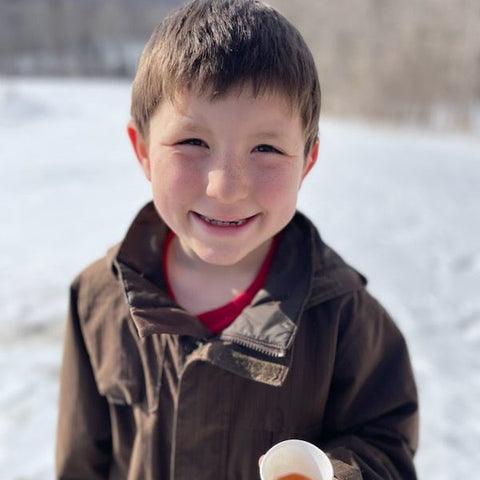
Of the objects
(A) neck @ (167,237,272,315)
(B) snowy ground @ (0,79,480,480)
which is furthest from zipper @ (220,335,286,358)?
(B) snowy ground @ (0,79,480,480)

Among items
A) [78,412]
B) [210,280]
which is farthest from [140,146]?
[78,412]

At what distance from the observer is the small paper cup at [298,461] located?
0.73 meters

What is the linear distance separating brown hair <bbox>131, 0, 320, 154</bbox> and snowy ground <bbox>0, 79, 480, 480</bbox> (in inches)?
56.9

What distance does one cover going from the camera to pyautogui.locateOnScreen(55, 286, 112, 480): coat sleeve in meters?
1.12

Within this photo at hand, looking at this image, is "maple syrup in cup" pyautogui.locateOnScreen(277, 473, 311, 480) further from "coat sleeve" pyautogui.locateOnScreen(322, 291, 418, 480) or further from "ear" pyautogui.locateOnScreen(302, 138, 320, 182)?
"ear" pyautogui.locateOnScreen(302, 138, 320, 182)

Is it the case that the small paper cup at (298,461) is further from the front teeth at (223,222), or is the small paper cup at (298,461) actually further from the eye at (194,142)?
the eye at (194,142)

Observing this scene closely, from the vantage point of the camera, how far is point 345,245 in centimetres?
362

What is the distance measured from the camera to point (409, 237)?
12.7 ft

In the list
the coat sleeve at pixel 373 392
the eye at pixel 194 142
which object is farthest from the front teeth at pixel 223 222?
the coat sleeve at pixel 373 392

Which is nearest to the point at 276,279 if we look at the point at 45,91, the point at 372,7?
the point at 372,7

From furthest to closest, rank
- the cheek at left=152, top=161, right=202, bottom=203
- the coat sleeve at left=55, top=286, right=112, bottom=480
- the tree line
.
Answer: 1. the tree line
2. the coat sleeve at left=55, top=286, right=112, bottom=480
3. the cheek at left=152, top=161, right=202, bottom=203

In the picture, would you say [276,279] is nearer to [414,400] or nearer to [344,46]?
[414,400]

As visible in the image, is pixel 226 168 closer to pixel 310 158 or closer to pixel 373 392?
pixel 310 158

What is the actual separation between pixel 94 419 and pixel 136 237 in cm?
42
